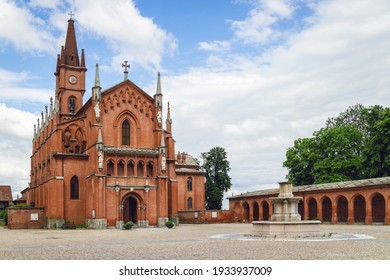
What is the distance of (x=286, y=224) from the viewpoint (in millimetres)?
31391

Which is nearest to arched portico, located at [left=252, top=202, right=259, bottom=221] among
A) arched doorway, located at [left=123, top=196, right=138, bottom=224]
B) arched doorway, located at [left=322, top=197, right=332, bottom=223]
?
arched doorway, located at [left=322, top=197, right=332, bottom=223]

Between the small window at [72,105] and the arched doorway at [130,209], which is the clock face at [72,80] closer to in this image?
the small window at [72,105]

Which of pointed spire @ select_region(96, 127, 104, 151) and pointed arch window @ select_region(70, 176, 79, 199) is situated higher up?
pointed spire @ select_region(96, 127, 104, 151)

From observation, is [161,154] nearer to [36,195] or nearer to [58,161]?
[58,161]

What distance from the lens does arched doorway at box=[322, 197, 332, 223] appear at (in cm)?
6497

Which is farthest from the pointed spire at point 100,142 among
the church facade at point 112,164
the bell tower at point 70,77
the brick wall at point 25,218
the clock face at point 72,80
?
the clock face at point 72,80

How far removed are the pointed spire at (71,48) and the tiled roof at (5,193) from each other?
46.0 meters

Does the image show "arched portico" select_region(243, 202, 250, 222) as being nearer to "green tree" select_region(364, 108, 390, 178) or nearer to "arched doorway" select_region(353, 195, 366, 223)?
"green tree" select_region(364, 108, 390, 178)

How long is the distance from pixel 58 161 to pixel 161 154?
490 inches

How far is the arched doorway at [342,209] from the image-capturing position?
6257 cm

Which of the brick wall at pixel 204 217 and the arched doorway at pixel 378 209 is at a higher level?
the arched doorway at pixel 378 209

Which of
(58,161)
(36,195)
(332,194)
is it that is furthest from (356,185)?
(36,195)

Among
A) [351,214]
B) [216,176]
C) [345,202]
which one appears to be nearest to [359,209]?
[345,202]

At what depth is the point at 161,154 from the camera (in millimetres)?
60344
